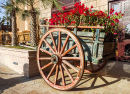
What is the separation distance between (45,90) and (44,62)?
4.38 feet

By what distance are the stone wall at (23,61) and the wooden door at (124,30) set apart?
3878 mm

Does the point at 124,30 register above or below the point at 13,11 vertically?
below

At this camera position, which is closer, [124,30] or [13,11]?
[124,30]

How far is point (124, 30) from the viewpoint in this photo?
17.7 ft

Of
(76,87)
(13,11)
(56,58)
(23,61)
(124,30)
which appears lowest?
(76,87)

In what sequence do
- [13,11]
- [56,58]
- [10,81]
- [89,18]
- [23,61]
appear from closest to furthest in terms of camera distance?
[56,58]
[89,18]
[10,81]
[23,61]
[13,11]

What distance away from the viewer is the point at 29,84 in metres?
3.04

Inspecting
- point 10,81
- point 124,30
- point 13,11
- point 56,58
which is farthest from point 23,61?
point 124,30

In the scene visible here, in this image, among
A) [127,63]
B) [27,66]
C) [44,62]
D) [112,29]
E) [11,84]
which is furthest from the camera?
[127,63]

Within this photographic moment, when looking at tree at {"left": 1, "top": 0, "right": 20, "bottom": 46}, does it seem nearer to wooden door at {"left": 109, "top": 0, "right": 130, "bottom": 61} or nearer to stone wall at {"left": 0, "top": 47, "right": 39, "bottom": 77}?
stone wall at {"left": 0, "top": 47, "right": 39, "bottom": 77}

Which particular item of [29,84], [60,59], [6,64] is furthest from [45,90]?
[6,64]

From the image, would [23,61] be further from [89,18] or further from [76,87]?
[89,18]

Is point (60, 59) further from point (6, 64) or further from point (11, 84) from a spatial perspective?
point (6, 64)

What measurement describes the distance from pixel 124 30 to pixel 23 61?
4.34m
